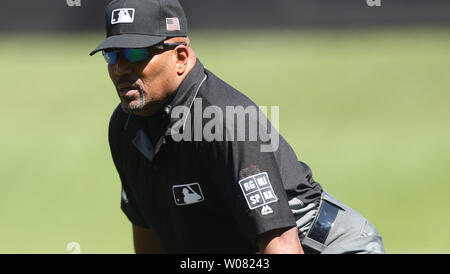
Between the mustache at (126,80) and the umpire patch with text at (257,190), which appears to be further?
the mustache at (126,80)

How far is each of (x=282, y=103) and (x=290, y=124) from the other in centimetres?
89

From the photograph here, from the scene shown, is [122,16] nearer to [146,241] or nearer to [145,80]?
[145,80]

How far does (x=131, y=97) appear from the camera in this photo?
3.68 meters

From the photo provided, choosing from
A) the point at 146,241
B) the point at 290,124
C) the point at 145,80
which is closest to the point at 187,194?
the point at 145,80

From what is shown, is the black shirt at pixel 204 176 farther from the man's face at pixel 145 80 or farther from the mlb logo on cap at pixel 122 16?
the mlb logo on cap at pixel 122 16

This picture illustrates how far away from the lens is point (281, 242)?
11.0 feet

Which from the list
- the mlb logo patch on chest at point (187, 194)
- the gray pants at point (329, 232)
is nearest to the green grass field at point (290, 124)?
the gray pants at point (329, 232)

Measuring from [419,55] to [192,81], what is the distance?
10.4m

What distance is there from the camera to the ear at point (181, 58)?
378 centimetres

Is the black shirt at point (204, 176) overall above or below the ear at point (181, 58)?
below

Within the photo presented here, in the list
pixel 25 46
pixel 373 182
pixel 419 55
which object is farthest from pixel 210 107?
pixel 25 46

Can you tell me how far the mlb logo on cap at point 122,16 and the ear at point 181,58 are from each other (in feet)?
0.90

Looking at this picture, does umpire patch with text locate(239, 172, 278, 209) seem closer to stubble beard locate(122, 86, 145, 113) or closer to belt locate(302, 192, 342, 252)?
belt locate(302, 192, 342, 252)

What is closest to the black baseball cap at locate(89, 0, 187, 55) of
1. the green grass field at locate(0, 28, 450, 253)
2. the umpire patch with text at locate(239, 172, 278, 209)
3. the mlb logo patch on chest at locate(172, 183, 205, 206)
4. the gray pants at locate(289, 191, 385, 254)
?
the mlb logo patch on chest at locate(172, 183, 205, 206)
